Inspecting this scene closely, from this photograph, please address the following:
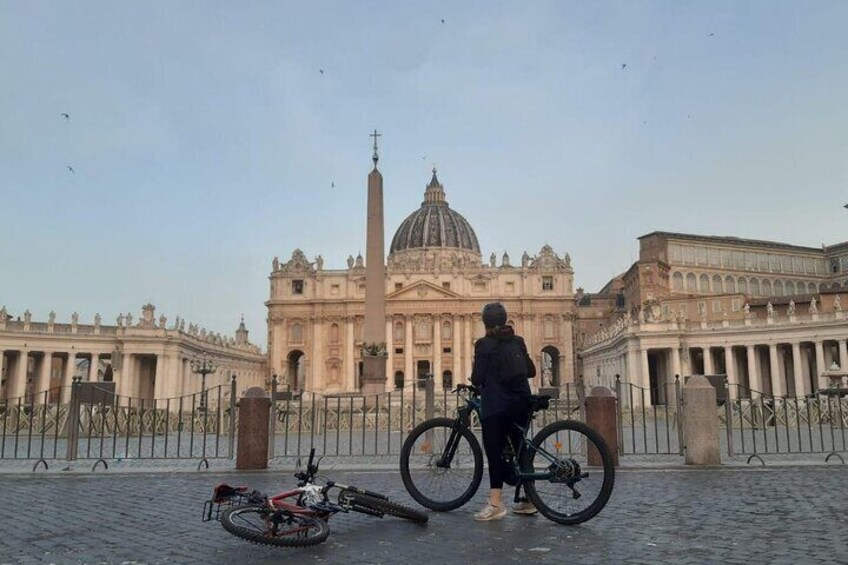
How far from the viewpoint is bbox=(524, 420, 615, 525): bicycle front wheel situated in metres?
6.08

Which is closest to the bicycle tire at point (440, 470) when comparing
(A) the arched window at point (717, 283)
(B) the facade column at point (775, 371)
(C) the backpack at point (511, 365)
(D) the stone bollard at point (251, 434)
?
(C) the backpack at point (511, 365)

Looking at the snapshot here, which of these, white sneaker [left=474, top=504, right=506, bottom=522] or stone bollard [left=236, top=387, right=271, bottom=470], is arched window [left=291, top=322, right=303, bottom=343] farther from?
white sneaker [left=474, top=504, right=506, bottom=522]

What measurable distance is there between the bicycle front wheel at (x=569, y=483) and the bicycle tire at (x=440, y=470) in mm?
560

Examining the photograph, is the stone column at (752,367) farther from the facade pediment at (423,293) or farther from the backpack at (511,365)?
the backpack at (511,365)

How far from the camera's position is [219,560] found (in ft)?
16.4

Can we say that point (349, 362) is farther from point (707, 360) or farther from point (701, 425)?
point (701, 425)

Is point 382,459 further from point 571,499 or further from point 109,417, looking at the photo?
point 109,417

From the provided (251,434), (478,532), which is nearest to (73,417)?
(251,434)

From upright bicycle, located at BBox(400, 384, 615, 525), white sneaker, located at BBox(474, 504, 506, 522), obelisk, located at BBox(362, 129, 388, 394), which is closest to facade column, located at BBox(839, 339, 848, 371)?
obelisk, located at BBox(362, 129, 388, 394)

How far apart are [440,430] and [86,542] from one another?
342 centimetres

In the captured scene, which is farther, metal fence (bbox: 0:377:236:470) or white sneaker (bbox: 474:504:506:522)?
metal fence (bbox: 0:377:236:470)

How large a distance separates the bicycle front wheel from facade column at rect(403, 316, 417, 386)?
241 feet

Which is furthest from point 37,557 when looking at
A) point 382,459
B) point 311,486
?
point 382,459

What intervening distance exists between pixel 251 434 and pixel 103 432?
5743mm
